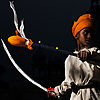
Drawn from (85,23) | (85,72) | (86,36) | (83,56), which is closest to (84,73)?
(85,72)

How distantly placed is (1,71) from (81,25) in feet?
23.9

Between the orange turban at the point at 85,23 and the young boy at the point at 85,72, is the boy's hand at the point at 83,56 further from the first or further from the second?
the orange turban at the point at 85,23

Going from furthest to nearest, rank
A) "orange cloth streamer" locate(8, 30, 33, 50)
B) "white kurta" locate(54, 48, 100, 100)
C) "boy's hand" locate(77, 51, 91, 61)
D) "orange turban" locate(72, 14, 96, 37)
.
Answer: "orange cloth streamer" locate(8, 30, 33, 50) < "orange turban" locate(72, 14, 96, 37) < "white kurta" locate(54, 48, 100, 100) < "boy's hand" locate(77, 51, 91, 61)

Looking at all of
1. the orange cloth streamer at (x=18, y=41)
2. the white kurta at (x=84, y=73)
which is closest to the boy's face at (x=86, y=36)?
the white kurta at (x=84, y=73)

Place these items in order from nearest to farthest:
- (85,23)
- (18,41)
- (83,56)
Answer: (83,56) < (85,23) < (18,41)

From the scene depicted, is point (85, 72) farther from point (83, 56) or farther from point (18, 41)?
point (18, 41)

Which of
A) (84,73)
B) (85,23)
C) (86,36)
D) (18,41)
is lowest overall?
(84,73)

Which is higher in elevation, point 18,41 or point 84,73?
point 18,41

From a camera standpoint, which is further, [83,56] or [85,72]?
[85,72]

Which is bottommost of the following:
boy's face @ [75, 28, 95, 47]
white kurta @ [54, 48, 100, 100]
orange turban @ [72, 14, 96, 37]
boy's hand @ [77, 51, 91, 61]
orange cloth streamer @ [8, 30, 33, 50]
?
white kurta @ [54, 48, 100, 100]

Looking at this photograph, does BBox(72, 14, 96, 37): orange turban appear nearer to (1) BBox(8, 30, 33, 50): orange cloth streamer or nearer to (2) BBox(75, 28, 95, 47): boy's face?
(2) BBox(75, 28, 95, 47): boy's face

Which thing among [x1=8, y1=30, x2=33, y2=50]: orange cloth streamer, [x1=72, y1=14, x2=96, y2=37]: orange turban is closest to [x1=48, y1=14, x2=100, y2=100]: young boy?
[x1=72, y1=14, x2=96, y2=37]: orange turban

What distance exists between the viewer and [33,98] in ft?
25.2

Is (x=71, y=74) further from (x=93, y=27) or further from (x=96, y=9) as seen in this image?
(x=96, y=9)
